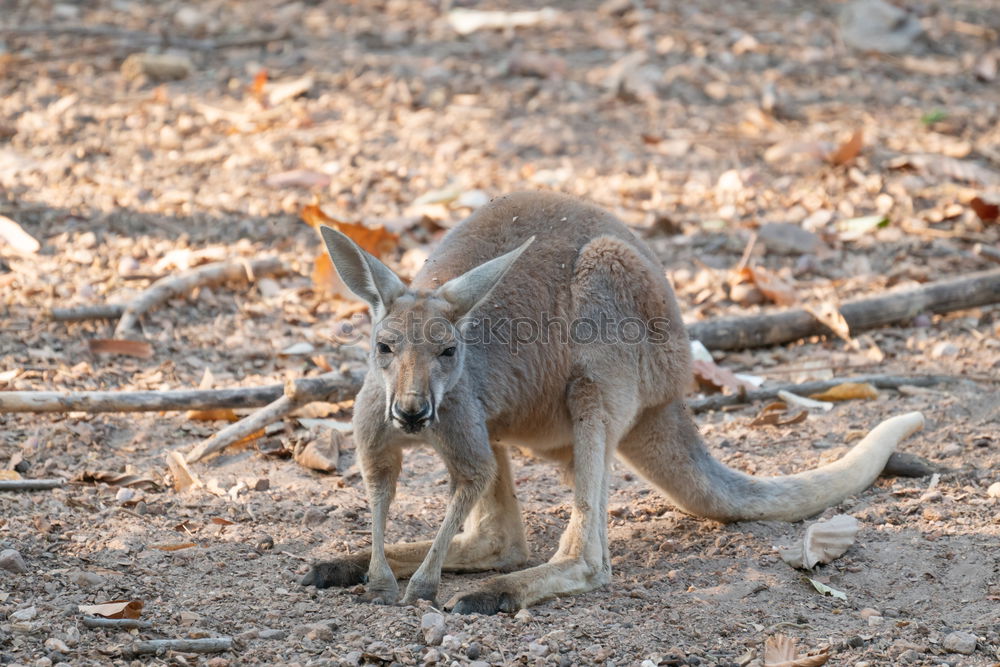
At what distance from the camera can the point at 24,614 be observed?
10.7 ft

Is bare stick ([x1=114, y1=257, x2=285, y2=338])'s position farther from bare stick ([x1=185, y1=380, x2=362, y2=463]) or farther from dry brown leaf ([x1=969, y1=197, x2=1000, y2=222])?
dry brown leaf ([x1=969, y1=197, x2=1000, y2=222])

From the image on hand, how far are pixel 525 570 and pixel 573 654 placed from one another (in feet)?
1.90

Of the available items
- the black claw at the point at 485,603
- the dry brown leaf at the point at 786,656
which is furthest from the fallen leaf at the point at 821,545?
the black claw at the point at 485,603

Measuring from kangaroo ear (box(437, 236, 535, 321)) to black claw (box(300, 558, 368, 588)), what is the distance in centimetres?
91

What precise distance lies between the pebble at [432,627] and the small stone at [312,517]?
2.93ft

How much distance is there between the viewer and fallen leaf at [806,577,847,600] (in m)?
3.78

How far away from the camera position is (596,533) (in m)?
4.03

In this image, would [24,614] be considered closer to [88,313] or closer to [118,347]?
[118,347]

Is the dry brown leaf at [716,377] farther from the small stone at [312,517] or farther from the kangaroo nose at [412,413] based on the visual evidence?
the kangaroo nose at [412,413]

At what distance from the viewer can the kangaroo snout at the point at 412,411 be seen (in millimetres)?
3367

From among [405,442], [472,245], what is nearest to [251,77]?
[472,245]

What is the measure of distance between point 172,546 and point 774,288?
3.62 metres

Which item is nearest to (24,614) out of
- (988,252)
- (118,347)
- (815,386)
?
(118,347)

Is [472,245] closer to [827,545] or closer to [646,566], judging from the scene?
[646,566]
